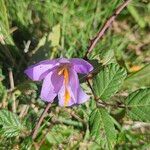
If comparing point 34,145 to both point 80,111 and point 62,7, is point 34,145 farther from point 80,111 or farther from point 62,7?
point 62,7

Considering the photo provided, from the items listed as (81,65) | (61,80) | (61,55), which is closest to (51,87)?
(61,80)

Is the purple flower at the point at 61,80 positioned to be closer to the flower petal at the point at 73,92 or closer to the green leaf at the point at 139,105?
the flower petal at the point at 73,92

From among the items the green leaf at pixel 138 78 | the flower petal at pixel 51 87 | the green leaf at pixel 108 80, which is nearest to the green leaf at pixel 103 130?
the green leaf at pixel 108 80

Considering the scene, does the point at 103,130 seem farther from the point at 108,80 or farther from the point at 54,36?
the point at 54,36

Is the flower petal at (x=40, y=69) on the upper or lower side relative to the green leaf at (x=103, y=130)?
upper

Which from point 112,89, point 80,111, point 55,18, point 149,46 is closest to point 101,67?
point 112,89

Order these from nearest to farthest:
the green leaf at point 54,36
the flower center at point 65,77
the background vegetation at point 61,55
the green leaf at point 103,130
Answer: the green leaf at point 103,130 < the flower center at point 65,77 < the background vegetation at point 61,55 < the green leaf at point 54,36

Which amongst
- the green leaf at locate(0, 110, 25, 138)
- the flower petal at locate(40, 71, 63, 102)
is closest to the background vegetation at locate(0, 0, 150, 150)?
the green leaf at locate(0, 110, 25, 138)

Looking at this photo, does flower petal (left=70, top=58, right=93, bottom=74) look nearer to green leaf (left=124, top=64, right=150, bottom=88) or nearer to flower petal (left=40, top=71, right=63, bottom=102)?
flower petal (left=40, top=71, right=63, bottom=102)
